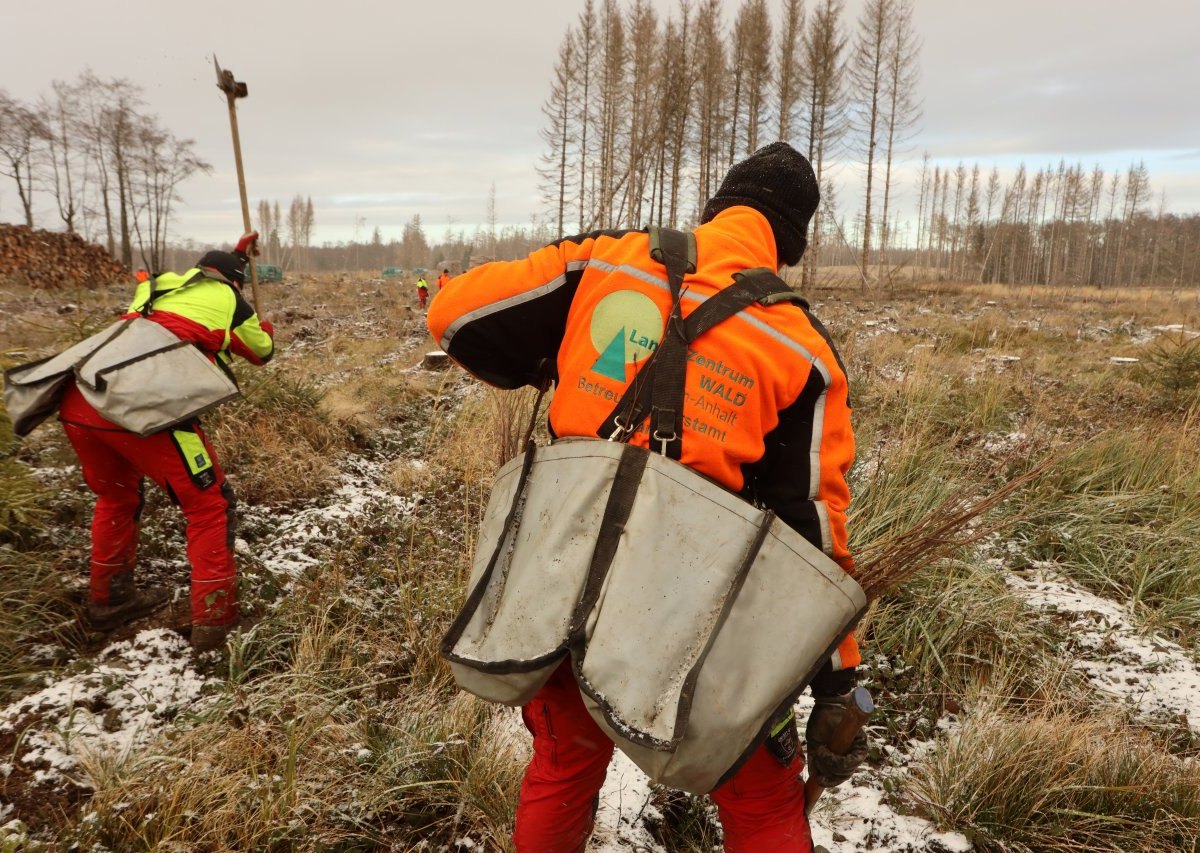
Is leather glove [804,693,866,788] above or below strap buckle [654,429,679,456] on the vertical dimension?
below

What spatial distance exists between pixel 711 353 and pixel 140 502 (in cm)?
317

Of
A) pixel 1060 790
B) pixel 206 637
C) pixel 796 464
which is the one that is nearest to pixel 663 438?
pixel 796 464

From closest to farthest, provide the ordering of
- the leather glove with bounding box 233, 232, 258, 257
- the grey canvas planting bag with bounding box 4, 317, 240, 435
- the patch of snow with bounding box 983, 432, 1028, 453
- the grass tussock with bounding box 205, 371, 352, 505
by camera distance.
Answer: the grey canvas planting bag with bounding box 4, 317, 240, 435 < the leather glove with bounding box 233, 232, 258, 257 < the grass tussock with bounding box 205, 371, 352, 505 < the patch of snow with bounding box 983, 432, 1028, 453

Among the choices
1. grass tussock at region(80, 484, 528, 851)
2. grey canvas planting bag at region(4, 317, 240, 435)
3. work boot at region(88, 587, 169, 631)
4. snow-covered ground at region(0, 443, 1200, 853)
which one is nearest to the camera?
grass tussock at region(80, 484, 528, 851)

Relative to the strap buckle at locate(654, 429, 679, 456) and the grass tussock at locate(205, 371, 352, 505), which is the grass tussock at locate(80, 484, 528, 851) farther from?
the grass tussock at locate(205, 371, 352, 505)

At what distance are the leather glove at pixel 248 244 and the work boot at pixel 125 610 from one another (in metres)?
1.89

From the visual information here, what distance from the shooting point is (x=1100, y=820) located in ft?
6.50

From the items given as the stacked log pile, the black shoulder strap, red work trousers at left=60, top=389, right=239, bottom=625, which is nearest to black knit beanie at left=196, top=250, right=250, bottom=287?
red work trousers at left=60, top=389, right=239, bottom=625

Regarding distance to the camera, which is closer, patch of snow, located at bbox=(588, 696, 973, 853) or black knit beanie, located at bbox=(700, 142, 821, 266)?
black knit beanie, located at bbox=(700, 142, 821, 266)

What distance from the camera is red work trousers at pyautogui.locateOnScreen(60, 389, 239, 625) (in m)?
2.75

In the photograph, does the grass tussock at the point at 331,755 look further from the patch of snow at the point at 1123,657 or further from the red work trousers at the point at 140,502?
the patch of snow at the point at 1123,657

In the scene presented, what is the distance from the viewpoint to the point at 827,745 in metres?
1.52

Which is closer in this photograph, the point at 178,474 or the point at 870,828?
the point at 870,828

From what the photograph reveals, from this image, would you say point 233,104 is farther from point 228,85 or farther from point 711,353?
point 711,353
